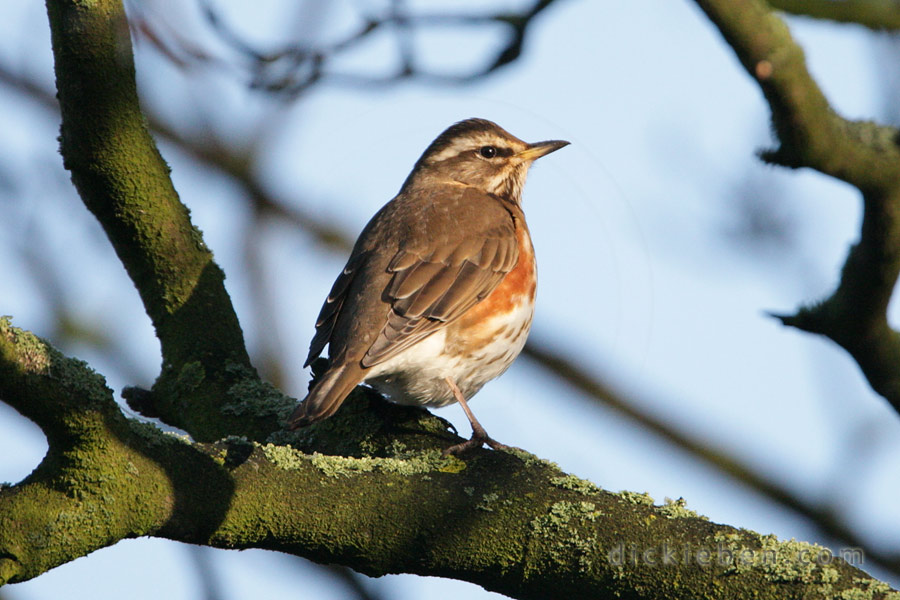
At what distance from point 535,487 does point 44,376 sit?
6.41ft

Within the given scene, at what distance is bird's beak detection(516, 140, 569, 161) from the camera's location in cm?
769

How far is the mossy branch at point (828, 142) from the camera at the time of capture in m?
3.28

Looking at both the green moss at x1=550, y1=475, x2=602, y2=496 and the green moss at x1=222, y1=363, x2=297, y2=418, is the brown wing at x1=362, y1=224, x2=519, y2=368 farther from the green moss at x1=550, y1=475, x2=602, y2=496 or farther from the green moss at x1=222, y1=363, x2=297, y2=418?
the green moss at x1=550, y1=475, x2=602, y2=496

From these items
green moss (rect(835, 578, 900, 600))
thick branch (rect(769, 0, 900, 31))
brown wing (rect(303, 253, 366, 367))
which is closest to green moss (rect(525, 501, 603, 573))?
green moss (rect(835, 578, 900, 600))

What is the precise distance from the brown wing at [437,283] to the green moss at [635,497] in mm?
1736

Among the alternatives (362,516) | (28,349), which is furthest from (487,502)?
(28,349)

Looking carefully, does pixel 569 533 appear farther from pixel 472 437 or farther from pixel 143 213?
pixel 143 213

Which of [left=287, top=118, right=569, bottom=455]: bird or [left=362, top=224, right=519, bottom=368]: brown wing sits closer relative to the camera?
[left=287, top=118, right=569, bottom=455]: bird

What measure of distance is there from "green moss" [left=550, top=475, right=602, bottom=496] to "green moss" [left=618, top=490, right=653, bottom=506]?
0.10m

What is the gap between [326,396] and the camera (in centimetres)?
472

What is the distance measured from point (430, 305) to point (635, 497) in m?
2.16

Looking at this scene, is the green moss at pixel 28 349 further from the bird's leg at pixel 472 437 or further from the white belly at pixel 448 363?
the white belly at pixel 448 363

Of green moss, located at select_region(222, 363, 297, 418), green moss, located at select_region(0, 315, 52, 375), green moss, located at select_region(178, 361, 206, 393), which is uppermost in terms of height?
green moss, located at select_region(222, 363, 297, 418)

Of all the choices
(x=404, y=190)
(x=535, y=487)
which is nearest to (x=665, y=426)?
(x=535, y=487)
